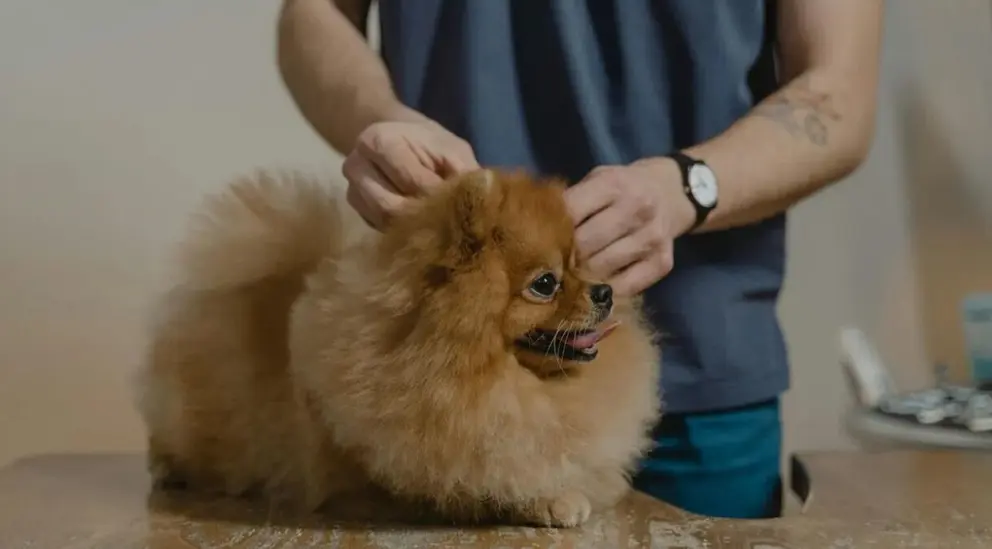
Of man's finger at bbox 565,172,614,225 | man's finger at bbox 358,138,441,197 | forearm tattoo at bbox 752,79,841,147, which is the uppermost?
forearm tattoo at bbox 752,79,841,147

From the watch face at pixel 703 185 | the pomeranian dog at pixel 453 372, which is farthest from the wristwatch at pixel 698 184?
the pomeranian dog at pixel 453 372

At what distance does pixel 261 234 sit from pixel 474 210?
11.9 inches

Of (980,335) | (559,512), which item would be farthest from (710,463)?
(980,335)

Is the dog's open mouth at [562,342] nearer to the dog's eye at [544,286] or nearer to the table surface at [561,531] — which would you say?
the dog's eye at [544,286]

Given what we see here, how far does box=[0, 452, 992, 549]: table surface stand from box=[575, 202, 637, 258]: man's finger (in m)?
0.23

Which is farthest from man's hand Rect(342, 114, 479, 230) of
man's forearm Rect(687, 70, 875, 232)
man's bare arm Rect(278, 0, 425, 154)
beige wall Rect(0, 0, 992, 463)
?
beige wall Rect(0, 0, 992, 463)

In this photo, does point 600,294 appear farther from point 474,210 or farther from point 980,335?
point 980,335

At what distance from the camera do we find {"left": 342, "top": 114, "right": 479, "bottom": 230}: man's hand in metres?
0.79

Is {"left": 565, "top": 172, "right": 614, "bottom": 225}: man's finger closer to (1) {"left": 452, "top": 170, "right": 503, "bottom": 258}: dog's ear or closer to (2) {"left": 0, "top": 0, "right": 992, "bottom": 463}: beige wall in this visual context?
(1) {"left": 452, "top": 170, "right": 503, "bottom": 258}: dog's ear

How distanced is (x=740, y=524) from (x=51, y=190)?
1.27 m

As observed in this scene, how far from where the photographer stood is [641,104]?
0.99m

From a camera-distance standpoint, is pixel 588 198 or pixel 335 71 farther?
pixel 335 71

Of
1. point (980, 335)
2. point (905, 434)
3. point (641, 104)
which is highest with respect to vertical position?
point (641, 104)

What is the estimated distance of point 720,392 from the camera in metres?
0.97
